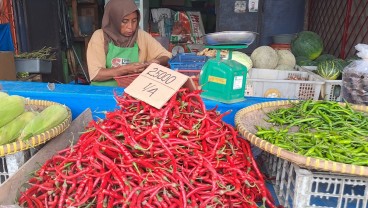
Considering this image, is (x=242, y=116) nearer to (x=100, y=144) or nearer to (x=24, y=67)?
(x=100, y=144)

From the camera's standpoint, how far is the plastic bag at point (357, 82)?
271 centimetres

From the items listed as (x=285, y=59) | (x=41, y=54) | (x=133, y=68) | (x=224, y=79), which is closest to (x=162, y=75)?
(x=224, y=79)

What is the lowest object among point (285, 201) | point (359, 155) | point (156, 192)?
point (285, 201)

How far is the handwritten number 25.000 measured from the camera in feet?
5.64

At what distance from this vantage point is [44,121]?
5.93 ft

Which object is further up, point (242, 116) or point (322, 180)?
point (242, 116)

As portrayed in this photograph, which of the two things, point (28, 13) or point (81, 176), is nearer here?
point (81, 176)

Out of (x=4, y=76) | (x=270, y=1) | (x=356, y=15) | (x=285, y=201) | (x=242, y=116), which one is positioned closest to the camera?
(x=285, y=201)

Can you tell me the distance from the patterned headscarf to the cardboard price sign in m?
1.47

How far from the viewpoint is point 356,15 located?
18.5 ft

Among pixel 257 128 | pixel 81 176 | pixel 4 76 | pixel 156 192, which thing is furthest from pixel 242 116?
pixel 4 76

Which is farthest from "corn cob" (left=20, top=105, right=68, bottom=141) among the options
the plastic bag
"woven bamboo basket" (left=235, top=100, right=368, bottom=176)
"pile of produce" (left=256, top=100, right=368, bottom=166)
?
the plastic bag

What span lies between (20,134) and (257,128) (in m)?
1.35

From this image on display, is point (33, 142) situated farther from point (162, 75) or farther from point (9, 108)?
point (162, 75)
